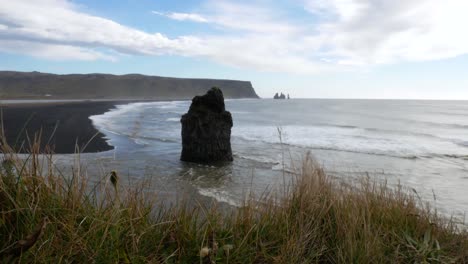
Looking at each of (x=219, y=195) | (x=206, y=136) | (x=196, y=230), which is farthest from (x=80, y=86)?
(x=196, y=230)

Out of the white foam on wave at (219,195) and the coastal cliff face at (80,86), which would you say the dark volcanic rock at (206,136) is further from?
the coastal cliff face at (80,86)

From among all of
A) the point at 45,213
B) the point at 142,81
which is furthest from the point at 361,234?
the point at 142,81

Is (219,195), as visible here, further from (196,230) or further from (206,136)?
(196,230)

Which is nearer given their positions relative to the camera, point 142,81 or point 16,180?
point 16,180

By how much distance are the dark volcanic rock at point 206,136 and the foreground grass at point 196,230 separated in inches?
338

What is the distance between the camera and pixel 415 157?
16.6 m

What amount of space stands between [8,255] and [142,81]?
201621mm

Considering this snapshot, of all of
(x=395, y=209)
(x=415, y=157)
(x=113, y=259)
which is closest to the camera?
(x=113, y=259)

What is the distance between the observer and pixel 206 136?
13102 mm

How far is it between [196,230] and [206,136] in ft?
31.7

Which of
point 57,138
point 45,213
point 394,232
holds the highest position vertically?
point 45,213

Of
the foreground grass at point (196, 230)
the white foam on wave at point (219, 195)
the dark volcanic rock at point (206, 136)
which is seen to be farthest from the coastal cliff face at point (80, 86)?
the foreground grass at point (196, 230)

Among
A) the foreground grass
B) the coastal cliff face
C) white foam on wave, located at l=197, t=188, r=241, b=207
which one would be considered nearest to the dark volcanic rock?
white foam on wave, located at l=197, t=188, r=241, b=207

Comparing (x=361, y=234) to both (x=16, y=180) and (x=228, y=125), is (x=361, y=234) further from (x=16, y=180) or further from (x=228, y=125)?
(x=228, y=125)
